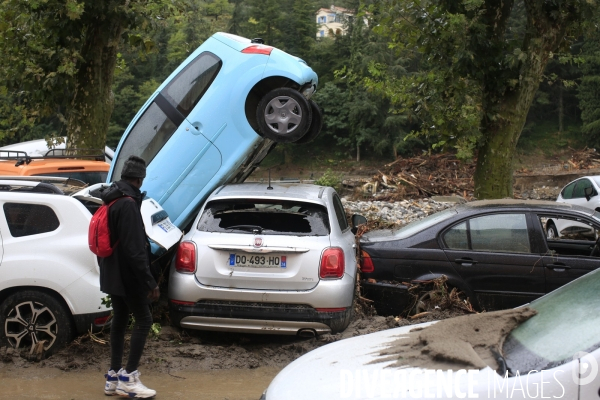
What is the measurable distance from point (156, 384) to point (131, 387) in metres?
0.52

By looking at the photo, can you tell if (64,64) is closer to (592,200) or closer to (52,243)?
(52,243)

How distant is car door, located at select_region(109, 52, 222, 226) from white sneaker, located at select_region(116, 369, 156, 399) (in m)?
3.40

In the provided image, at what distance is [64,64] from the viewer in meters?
11.7

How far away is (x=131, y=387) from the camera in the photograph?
5.04m

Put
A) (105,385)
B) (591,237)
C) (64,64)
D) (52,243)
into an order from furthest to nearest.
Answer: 1. (64,64)
2. (591,237)
3. (52,243)
4. (105,385)

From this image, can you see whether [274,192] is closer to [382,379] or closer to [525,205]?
[525,205]

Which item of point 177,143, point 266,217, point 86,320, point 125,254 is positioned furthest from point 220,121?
point 125,254

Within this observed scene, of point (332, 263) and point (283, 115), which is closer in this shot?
point (332, 263)

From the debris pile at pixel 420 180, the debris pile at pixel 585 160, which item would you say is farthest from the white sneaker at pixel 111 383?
the debris pile at pixel 585 160

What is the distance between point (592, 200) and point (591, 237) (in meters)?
7.26

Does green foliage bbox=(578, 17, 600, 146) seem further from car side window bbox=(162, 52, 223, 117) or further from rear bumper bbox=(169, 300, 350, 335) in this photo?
rear bumper bbox=(169, 300, 350, 335)

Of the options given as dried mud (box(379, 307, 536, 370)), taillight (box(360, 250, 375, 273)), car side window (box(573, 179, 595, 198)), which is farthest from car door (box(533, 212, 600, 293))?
car side window (box(573, 179, 595, 198))

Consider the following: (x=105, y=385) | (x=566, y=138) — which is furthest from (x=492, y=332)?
(x=566, y=138)

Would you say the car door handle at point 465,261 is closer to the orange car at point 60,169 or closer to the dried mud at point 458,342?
the dried mud at point 458,342
